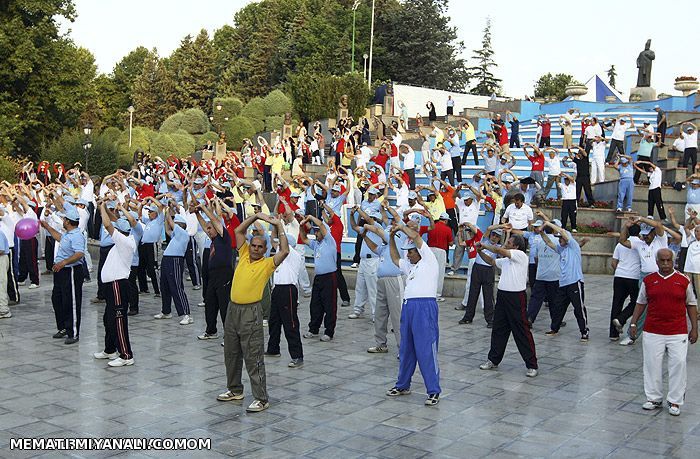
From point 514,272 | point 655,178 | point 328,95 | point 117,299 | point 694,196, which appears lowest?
point 117,299

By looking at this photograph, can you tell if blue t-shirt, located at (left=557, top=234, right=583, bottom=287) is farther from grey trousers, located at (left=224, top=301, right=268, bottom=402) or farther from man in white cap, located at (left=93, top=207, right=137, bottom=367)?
man in white cap, located at (left=93, top=207, right=137, bottom=367)

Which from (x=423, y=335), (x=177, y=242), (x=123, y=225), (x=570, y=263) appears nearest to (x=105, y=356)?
(x=123, y=225)

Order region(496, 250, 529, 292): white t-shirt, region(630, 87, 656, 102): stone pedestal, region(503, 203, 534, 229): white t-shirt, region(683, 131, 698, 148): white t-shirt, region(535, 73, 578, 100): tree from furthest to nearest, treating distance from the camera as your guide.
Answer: region(535, 73, 578, 100): tree → region(630, 87, 656, 102): stone pedestal → region(683, 131, 698, 148): white t-shirt → region(503, 203, 534, 229): white t-shirt → region(496, 250, 529, 292): white t-shirt

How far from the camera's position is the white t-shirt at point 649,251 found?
1070cm

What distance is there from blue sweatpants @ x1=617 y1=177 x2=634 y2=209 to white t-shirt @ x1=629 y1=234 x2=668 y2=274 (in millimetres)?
7727

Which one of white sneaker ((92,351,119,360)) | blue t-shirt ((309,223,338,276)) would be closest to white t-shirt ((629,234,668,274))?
blue t-shirt ((309,223,338,276))

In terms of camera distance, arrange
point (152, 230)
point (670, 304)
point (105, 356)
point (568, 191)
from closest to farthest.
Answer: point (670, 304)
point (105, 356)
point (152, 230)
point (568, 191)

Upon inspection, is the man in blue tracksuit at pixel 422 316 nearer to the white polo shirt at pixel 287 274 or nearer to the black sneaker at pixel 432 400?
the black sneaker at pixel 432 400

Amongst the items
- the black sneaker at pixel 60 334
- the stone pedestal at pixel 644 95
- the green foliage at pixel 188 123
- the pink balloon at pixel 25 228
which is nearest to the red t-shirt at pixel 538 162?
the pink balloon at pixel 25 228

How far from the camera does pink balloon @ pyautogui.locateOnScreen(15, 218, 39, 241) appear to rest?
47.0 feet

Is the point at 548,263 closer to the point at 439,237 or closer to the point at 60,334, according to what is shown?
the point at 439,237

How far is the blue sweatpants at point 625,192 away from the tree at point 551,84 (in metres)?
53.0

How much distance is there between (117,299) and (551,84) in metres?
69.3

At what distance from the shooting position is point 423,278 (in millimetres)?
8336
